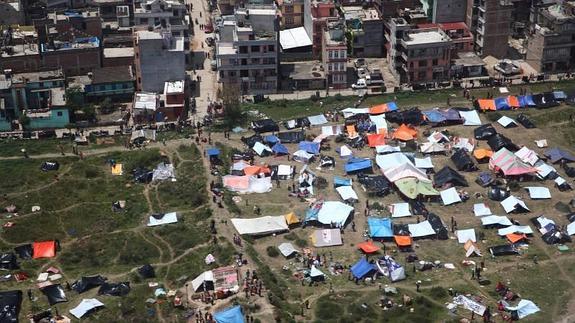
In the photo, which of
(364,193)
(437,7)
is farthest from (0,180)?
(437,7)

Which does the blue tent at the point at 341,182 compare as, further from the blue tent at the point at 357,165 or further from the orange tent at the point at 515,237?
the orange tent at the point at 515,237

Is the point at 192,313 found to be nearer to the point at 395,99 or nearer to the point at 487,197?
the point at 487,197

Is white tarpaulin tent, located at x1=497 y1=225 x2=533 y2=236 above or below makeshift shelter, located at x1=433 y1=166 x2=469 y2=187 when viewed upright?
below

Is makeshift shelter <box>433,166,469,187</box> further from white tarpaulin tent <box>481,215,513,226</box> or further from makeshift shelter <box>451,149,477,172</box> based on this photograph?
white tarpaulin tent <box>481,215,513,226</box>

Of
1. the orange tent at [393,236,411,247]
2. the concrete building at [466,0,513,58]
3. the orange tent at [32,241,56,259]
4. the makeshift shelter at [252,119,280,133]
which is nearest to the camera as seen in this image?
the orange tent at [32,241,56,259]

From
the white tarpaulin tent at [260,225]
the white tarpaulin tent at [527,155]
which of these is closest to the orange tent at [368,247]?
the white tarpaulin tent at [260,225]

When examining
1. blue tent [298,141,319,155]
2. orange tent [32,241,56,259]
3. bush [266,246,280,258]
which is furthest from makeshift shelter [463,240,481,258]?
orange tent [32,241,56,259]
